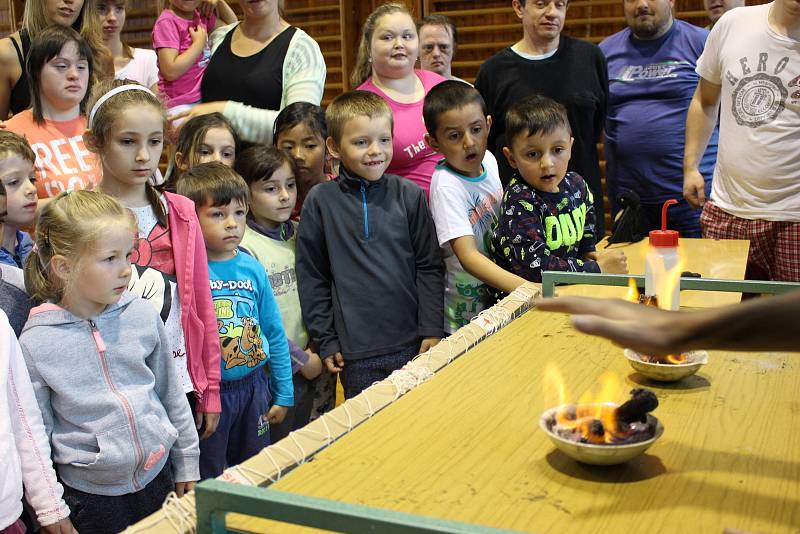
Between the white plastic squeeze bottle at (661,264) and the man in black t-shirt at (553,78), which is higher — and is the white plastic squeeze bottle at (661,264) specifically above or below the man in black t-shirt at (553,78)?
below

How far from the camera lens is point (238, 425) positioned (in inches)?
96.0

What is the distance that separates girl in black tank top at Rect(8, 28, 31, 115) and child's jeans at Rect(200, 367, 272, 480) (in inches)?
47.1

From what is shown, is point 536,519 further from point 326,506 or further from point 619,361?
point 619,361

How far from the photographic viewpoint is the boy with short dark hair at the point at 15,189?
2090 millimetres

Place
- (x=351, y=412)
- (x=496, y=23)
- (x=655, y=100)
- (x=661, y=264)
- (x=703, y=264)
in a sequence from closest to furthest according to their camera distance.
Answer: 1. (x=351, y=412)
2. (x=661, y=264)
3. (x=703, y=264)
4. (x=655, y=100)
5. (x=496, y=23)

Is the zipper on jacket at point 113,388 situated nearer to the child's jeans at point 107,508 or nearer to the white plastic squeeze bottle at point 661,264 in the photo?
the child's jeans at point 107,508

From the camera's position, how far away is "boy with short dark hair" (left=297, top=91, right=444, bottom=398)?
2682 mm

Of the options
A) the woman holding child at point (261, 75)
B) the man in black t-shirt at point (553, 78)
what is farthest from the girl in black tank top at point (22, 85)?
the man in black t-shirt at point (553, 78)

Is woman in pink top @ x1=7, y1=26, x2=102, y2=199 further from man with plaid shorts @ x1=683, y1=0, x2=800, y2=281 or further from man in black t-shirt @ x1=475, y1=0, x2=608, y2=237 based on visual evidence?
man with plaid shorts @ x1=683, y1=0, x2=800, y2=281

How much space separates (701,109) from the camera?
3404 millimetres

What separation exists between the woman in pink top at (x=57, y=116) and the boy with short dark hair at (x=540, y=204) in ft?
3.93

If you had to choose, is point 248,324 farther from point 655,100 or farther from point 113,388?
point 655,100

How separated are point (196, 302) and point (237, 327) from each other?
0.18 meters

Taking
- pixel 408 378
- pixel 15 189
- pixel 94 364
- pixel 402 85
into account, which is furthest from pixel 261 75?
pixel 408 378
